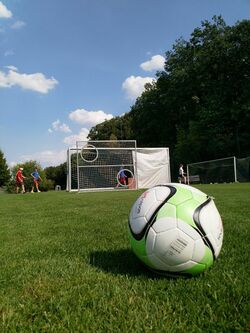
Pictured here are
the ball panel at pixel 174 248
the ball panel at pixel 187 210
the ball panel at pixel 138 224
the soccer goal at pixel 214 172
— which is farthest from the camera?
the soccer goal at pixel 214 172

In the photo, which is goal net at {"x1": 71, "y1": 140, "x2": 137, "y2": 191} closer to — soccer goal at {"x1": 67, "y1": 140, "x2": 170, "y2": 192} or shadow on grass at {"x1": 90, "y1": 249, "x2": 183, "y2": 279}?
soccer goal at {"x1": 67, "y1": 140, "x2": 170, "y2": 192}

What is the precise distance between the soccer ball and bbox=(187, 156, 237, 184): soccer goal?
2881 cm

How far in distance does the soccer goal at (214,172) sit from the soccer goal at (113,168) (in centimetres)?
650

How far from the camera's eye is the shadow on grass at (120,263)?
12.4 ft

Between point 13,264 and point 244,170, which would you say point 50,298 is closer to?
point 13,264

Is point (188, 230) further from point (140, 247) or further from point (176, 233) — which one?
point (140, 247)

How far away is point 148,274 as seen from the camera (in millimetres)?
3725

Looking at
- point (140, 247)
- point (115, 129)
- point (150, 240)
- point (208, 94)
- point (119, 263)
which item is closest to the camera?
point (150, 240)

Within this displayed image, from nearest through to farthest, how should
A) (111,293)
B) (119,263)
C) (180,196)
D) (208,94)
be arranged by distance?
(111,293), (180,196), (119,263), (208,94)

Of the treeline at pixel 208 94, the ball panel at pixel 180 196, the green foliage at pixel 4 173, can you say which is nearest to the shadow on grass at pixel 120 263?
the ball panel at pixel 180 196

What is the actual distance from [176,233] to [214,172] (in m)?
31.8

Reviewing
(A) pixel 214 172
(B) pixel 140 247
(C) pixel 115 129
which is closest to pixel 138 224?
(B) pixel 140 247

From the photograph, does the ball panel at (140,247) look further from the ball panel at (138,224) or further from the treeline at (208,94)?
the treeline at (208,94)

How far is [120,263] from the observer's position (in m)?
4.16
